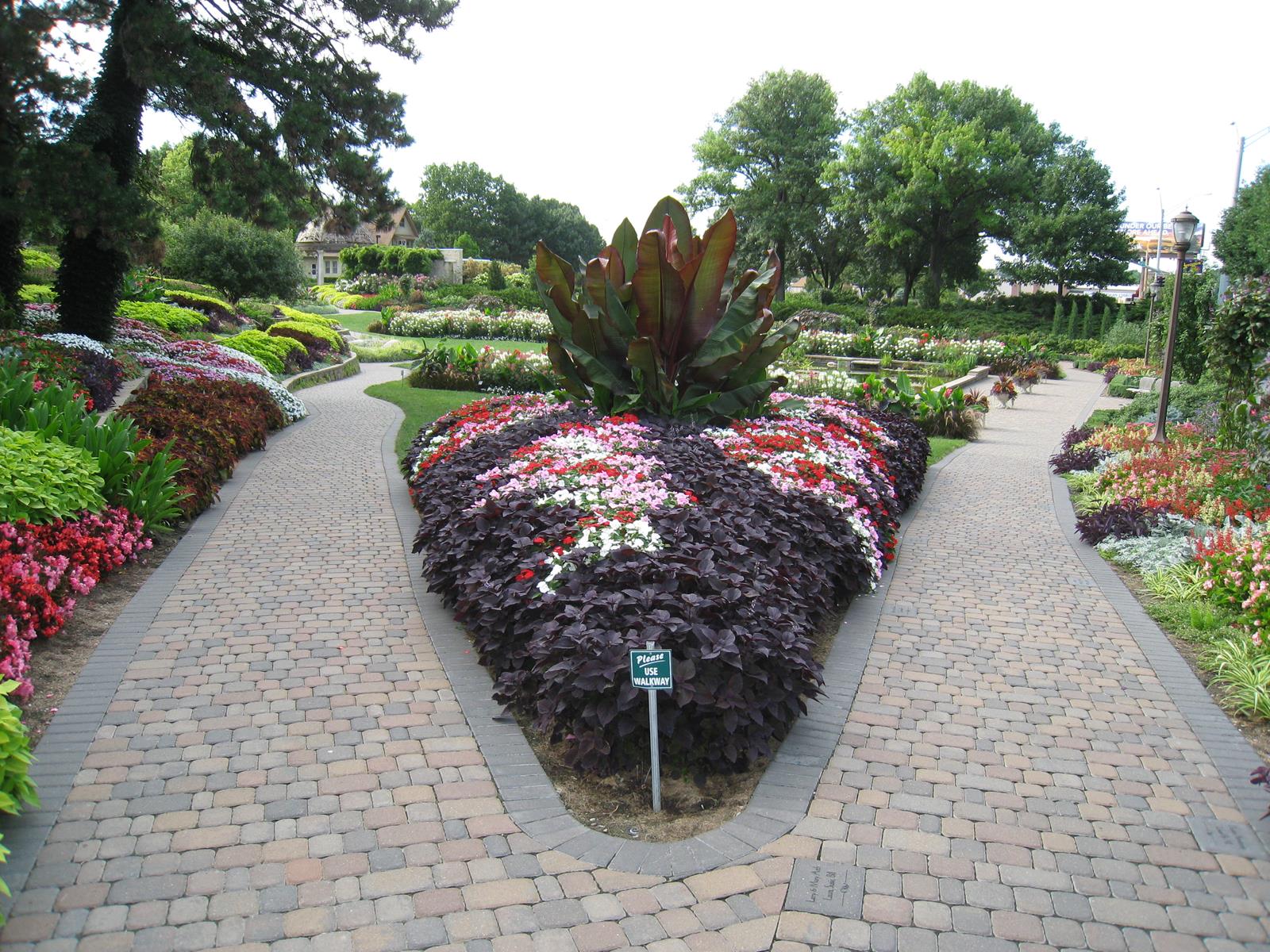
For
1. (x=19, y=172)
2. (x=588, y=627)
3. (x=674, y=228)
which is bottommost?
(x=588, y=627)

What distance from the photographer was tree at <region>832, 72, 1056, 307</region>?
43.4 meters

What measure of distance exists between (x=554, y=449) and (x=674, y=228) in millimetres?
3213

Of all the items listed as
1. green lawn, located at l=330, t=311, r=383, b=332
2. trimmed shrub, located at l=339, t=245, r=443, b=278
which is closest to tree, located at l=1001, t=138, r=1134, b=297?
green lawn, located at l=330, t=311, r=383, b=332

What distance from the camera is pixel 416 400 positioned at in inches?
636

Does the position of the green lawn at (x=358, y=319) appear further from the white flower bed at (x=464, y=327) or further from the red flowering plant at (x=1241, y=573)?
the red flowering plant at (x=1241, y=573)

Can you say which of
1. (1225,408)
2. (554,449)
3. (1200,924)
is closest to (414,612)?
(554,449)

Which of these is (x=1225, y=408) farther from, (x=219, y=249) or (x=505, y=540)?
(x=219, y=249)

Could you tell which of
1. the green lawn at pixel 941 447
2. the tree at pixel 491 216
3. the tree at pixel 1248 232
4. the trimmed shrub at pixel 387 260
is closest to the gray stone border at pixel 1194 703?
the green lawn at pixel 941 447

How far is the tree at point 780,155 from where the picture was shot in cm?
5025

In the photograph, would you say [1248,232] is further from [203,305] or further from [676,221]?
[203,305]

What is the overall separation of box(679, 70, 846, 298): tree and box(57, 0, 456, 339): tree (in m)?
37.9

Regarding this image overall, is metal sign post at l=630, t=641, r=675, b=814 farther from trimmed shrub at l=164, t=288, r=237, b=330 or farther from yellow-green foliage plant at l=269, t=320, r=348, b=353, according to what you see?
trimmed shrub at l=164, t=288, r=237, b=330

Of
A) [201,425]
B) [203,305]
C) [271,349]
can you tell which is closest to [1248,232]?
[271,349]

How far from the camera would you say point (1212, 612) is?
597 centimetres
